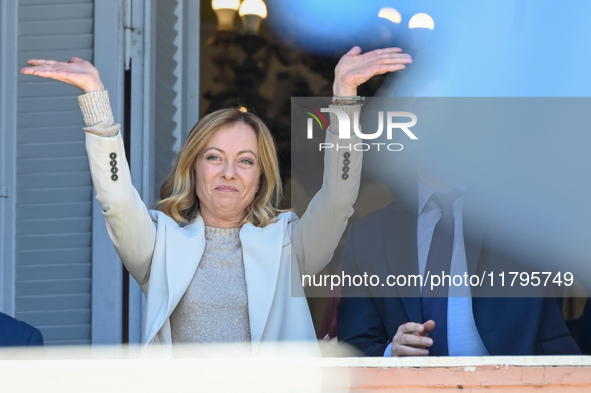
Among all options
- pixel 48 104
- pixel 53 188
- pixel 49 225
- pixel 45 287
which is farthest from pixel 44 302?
pixel 48 104

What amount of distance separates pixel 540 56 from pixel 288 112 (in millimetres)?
1259

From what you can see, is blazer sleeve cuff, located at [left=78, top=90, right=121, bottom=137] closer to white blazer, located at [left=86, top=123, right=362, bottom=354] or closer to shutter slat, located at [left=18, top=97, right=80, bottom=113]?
white blazer, located at [left=86, top=123, right=362, bottom=354]

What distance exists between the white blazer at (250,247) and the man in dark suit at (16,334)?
0.35 meters

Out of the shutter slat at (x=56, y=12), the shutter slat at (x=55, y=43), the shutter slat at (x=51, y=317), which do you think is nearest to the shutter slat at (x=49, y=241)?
the shutter slat at (x=51, y=317)

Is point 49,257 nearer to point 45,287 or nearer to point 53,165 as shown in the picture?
point 45,287

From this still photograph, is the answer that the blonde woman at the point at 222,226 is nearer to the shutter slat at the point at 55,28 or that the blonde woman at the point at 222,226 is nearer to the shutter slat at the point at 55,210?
the shutter slat at the point at 55,210

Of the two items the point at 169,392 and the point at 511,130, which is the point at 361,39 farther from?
the point at 169,392

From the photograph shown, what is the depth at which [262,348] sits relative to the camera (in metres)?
3.07

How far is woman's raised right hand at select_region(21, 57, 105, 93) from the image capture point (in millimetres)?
3086

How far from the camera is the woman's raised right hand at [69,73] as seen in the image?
3.09m

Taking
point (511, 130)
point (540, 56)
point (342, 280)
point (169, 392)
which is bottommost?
point (169, 392)

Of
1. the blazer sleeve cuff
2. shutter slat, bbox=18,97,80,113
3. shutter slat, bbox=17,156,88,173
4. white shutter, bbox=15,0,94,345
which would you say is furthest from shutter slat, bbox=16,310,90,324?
the blazer sleeve cuff

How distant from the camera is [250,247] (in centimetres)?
322

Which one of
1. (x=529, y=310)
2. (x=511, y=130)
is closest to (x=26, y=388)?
(x=529, y=310)
